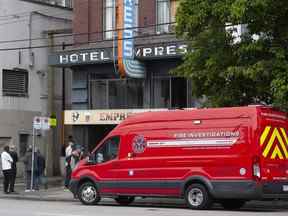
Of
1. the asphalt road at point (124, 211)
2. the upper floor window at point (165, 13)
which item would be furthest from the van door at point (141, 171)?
the upper floor window at point (165, 13)

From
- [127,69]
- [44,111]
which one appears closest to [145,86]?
[127,69]

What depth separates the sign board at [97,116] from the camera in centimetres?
2956

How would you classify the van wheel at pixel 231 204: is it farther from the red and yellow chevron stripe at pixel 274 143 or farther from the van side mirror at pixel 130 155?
the van side mirror at pixel 130 155

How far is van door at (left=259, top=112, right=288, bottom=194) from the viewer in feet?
56.4

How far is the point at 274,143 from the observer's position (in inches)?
694

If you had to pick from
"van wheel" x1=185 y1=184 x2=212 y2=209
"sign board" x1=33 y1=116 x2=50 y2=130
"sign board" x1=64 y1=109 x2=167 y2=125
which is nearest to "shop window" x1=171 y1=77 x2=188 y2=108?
"sign board" x1=64 y1=109 x2=167 y2=125

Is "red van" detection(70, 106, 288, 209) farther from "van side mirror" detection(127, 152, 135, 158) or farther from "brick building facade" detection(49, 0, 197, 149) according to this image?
"brick building facade" detection(49, 0, 197, 149)

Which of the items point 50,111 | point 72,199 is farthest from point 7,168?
Answer: point 50,111

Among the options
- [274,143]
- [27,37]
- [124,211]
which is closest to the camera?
[124,211]

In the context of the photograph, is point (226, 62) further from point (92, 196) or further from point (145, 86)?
point (145, 86)

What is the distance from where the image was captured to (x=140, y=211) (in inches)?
691

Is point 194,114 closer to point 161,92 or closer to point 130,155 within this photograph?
point 130,155

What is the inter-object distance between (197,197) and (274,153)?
2.23m

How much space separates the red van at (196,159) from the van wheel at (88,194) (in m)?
0.03
